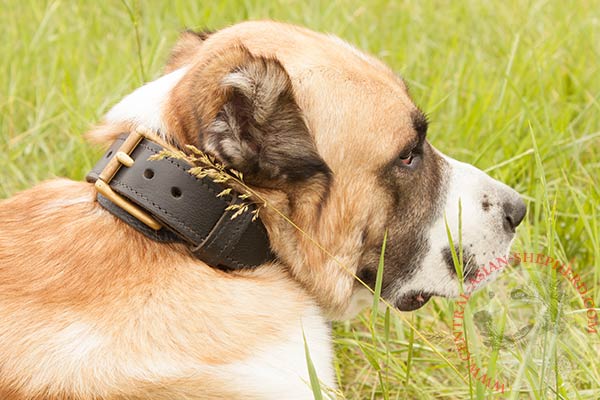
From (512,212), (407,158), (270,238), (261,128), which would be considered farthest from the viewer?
(512,212)

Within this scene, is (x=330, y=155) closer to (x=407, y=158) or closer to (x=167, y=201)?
(x=407, y=158)

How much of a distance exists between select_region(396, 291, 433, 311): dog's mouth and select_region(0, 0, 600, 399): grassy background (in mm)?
106

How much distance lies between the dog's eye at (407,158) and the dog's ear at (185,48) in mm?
789

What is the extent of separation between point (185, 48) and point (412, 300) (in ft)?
3.99

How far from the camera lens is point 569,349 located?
2732 mm

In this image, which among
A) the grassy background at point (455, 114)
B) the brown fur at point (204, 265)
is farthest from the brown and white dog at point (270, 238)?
the grassy background at point (455, 114)

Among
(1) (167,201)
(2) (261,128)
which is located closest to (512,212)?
(2) (261,128)

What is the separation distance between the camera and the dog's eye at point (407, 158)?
265 cm

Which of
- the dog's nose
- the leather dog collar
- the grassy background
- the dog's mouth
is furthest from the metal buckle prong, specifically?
the dog's nose

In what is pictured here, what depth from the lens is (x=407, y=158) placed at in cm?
267

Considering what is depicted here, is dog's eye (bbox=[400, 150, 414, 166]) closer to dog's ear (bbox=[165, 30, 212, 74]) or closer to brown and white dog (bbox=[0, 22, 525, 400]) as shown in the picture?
brown and white dog (bbox=[0, 22, 525, 400])

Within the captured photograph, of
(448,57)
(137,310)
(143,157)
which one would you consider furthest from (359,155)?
(448,57)

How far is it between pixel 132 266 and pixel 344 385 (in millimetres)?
1169

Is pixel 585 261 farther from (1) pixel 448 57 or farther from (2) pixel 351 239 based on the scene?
(1) pixel 448 57
